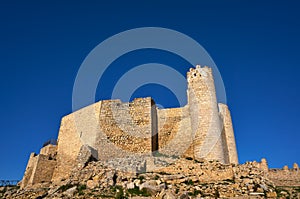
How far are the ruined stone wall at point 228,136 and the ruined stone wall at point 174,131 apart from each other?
366cm

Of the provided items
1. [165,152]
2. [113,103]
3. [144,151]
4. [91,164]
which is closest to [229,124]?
[165,152]

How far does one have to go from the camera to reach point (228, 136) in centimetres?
2234

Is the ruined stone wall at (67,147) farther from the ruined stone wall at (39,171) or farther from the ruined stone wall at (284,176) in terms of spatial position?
the ruined stone wall at (284,176)

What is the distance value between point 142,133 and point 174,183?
6.23 m

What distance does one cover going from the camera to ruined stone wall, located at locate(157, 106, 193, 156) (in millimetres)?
19188

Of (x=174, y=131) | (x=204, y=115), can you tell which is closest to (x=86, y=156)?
(x=174, y=131)

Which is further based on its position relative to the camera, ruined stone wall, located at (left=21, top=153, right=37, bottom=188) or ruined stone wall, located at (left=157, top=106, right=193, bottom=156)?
ruined stone wall, located at (left=21, top=153, right=37, bottom=188)

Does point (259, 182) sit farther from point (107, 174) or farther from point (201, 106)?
point (107, 174)

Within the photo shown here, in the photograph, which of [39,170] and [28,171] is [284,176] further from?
[28,171]

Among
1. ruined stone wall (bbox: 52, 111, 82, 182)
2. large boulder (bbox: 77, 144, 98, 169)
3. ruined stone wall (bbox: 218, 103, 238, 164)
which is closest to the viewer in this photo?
large boulder (bbox: 77, 144, 98, 169)

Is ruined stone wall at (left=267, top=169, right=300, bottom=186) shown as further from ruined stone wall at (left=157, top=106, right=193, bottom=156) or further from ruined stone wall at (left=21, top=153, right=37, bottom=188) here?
ruined stone wall at (left=21, top=153, right=37, bottom=188)

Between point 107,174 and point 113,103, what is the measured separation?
659 cm

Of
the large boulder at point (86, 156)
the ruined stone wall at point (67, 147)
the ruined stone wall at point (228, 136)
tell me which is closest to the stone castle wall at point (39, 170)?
the ruined stone wall at point (67, 147)

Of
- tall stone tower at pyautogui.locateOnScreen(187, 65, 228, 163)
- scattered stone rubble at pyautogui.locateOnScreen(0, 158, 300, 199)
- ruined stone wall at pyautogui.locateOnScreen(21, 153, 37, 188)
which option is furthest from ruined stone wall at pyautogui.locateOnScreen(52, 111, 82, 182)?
tall stone tower at pyautogui.locateOnScreen(187, 65, 228, 163)
